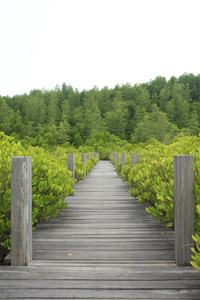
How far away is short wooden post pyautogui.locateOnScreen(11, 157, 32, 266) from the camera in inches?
89.4

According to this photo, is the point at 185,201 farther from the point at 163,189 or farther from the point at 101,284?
the point at 101,284

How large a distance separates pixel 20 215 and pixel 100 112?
78.7m

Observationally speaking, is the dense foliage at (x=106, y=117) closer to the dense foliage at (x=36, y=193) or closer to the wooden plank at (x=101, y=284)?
the dense foliage at (x=36, y=193)

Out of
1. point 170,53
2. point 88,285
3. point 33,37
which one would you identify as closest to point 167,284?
point 88,285

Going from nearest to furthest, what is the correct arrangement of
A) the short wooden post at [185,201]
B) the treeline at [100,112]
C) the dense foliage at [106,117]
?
1. the short wooden post at [185,201]
2. the dense foliage at [106,117]
3. the treeline at [100,112]

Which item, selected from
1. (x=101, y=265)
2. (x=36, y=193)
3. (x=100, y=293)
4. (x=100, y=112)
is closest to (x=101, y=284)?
(x=100, y=293)

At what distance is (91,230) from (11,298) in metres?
1.82

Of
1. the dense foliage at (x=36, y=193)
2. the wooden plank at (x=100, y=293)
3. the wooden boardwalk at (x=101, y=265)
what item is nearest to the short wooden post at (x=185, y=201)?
the wooden boardwalk at (x=101, y=265)

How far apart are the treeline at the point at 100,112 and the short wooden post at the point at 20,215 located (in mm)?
51358

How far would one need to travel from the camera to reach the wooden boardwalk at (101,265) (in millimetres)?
1897

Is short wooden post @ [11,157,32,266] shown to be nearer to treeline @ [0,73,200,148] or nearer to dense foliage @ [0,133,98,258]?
dense foliage @ [0,133,98,258]

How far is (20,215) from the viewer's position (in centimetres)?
228

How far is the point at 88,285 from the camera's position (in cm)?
199

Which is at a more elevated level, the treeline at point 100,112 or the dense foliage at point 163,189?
the treeline at point 100,112
